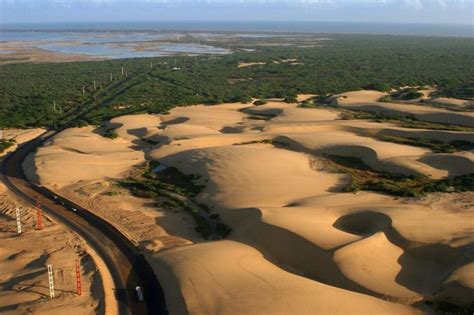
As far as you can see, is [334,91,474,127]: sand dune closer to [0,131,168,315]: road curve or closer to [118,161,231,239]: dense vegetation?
[118,161,231,239]: dense vegetation

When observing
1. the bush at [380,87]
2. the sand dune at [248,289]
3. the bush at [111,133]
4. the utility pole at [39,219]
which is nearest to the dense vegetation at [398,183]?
the sand dune at [248,289]

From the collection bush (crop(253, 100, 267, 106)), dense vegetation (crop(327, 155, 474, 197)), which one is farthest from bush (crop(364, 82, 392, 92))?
dense vegetation (crop(327, 155, 474, 197))

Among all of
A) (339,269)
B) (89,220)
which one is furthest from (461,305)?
(89,220)

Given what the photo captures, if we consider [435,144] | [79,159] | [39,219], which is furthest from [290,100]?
[39,219]

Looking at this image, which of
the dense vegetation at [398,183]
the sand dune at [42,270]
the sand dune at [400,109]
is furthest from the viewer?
the sand dune at [400,109]

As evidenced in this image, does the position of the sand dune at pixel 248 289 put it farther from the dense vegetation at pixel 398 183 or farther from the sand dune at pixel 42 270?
the dense vegetation at pixel 398 183

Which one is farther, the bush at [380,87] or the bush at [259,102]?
the bush at [380,87]

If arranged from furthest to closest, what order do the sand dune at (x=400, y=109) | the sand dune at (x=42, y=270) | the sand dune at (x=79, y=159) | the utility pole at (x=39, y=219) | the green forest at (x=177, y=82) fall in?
1. the green forest at (x=177, y=82)
2. the sand dune at (x=400, y=109)
3. the sand dune at (x=79, y=159)
4. the utility pole at (x=39, y=219)
5. the sand dune at (x=42, y=270)

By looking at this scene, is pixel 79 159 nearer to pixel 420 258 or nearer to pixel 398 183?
pixel 398 183

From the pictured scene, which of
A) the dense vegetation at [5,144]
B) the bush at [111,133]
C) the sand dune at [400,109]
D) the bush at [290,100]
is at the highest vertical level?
the sand dune at [400,109]
